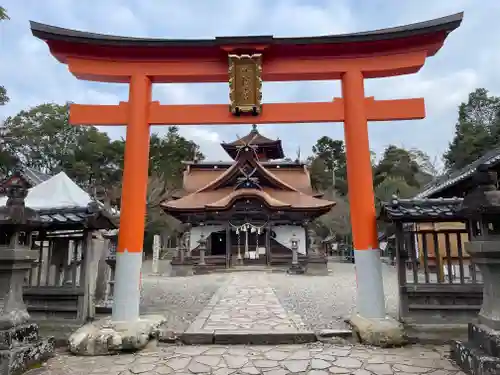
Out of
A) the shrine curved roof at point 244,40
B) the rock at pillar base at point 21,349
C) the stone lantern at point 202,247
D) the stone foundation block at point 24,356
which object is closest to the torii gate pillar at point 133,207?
the shrine curved roof at point 244,40

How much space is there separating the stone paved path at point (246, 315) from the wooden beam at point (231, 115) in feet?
10.8

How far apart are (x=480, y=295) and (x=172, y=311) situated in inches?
214

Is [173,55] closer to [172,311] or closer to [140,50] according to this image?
[140,50]

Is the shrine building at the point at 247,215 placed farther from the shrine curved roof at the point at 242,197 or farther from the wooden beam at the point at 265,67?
the wooden beam at the point at 265,67

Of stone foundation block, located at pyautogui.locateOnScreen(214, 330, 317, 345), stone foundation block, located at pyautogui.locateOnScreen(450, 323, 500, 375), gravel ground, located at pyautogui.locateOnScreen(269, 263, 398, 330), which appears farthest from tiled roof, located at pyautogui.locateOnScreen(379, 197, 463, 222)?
stone foundation block, located at pyautogui.locateOnScreen(214, 330, 317, 345)

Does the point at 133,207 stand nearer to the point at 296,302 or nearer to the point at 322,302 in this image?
the point at 296,302

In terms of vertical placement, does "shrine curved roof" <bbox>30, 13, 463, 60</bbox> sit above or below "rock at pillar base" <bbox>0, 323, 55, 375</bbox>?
above

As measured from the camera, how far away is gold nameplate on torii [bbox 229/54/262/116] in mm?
5812

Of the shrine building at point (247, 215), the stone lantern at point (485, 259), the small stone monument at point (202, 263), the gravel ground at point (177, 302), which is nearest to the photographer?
the stone lantern at point (485, 259)

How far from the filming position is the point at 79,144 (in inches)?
1636

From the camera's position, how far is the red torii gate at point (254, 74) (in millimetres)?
5598

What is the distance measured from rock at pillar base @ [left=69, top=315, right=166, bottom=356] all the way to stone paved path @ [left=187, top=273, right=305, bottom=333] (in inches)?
28.7

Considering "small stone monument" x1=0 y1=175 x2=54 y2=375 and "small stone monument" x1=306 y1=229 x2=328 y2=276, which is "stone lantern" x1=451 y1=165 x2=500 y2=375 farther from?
"small stone monument" x1=306 y1=229 x2=328 y2=276

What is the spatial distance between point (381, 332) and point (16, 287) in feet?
15.5
